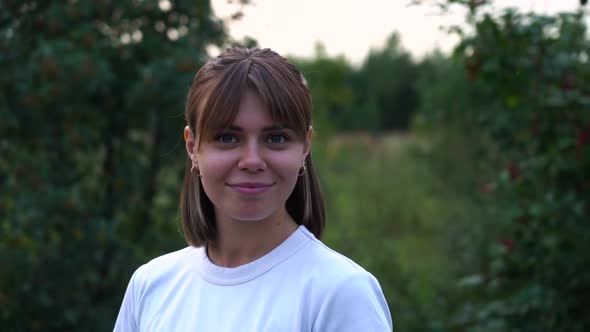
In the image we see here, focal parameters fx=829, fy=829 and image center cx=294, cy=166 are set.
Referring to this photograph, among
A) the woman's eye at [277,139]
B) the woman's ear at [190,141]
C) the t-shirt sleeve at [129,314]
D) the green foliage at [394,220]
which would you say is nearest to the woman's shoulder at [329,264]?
the woman's eye at [277,139]

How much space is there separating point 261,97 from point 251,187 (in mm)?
190

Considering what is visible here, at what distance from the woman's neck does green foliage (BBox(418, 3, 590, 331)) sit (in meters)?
2.23

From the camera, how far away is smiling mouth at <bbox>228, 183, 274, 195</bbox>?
1.74 metres

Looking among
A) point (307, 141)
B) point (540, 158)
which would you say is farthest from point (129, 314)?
point (540, 158)

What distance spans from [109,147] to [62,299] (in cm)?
89

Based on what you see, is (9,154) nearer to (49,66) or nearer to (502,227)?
(49,66)

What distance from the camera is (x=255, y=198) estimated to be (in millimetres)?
1761

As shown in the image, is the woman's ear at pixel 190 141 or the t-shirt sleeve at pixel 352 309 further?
the woman's ear at pixel 190 141

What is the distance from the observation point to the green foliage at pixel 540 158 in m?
3.81

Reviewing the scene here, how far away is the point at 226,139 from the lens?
1748 millimetres

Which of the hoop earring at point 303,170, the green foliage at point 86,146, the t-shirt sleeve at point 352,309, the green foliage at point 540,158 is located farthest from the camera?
the green foliage at point 86,146

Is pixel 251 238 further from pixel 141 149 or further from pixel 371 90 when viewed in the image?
pixel 371 90

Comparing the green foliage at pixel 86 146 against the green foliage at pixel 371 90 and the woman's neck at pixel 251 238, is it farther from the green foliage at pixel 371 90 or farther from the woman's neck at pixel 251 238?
the green foliage at pixel 371 90

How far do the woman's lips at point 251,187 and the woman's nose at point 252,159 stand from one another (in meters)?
0.03
